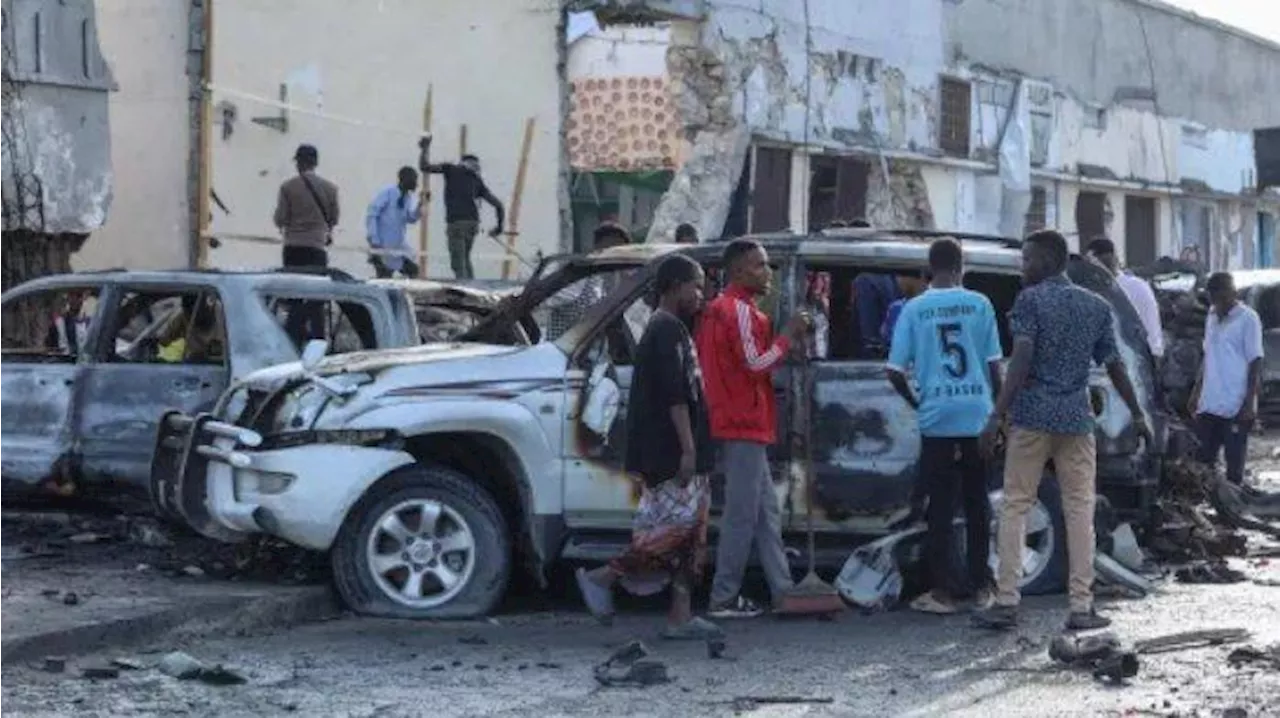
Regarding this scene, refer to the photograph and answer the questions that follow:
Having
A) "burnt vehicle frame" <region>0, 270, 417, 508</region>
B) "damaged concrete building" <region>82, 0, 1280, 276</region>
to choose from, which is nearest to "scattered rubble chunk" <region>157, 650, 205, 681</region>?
"burnt vehicle frame" <region>0, 270, 417, 508</region>

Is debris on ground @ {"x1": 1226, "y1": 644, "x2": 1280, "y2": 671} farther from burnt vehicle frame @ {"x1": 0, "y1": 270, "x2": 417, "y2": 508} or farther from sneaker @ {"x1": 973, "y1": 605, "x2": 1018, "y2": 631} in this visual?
burnt vehicle frame @ {"x1": 0, "y1": 270, "x2": 417, "y2": 508}

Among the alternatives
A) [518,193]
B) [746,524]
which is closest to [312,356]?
[746,524]

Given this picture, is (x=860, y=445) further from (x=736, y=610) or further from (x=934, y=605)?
(x=736, y=610)

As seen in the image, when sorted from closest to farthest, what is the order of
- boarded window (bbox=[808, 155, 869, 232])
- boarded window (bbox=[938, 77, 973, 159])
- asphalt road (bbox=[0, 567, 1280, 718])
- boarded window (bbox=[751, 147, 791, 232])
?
asphalt road (bbox=[0, 567, 1280, 718])
boarded window (bbox=[751, 147, 791, 232])
boarded window (bbox=[808, 155, 869, 232])
boarded window (bbox=[938, 77, 973, 159])

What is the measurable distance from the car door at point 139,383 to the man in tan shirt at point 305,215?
16.1ft

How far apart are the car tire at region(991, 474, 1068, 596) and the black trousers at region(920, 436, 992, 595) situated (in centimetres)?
37

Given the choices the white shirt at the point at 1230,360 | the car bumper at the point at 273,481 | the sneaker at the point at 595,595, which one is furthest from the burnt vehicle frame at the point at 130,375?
the white shirt at the point at 1230,360

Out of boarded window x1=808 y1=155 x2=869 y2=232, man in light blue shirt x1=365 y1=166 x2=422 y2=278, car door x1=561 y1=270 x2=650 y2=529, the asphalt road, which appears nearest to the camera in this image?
the asphalt road

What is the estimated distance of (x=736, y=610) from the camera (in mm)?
10602

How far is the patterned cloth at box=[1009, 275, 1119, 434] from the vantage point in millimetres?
10031

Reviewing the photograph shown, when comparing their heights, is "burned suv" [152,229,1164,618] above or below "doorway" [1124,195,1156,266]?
below

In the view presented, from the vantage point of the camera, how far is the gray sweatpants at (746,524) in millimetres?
10125

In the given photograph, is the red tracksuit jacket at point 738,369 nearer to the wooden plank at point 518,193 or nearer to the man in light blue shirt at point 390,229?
the man in light blue shirt at point 390,229

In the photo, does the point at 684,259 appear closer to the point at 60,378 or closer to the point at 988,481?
the point at 988,481
